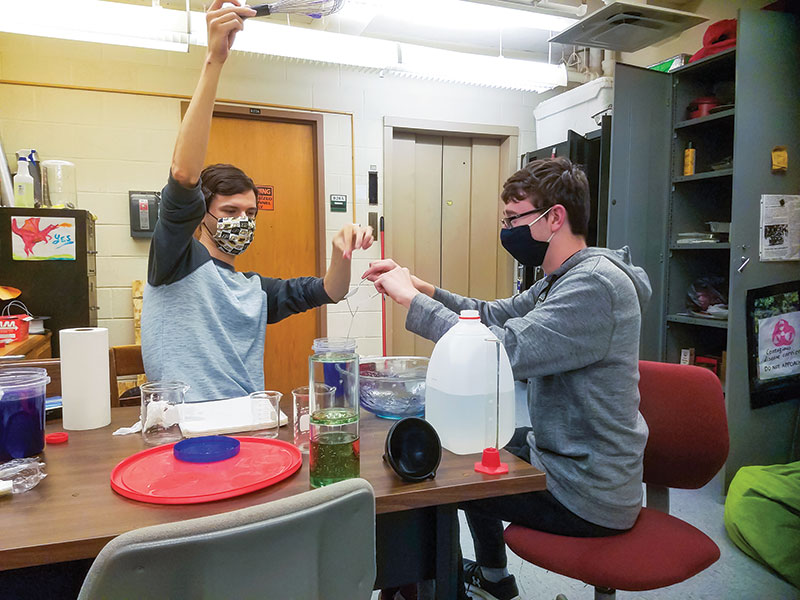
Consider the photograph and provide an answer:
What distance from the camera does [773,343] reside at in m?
2.61

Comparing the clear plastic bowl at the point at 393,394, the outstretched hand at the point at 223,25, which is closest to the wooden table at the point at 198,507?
the clear plastic bowl at the point at 393,394

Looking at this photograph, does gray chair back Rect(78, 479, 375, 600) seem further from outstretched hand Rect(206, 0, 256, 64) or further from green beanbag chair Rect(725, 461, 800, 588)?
green beanbag chair Rect(725, 461, 800, 588)

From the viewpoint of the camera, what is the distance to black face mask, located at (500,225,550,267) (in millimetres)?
1575

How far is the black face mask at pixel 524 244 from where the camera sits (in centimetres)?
158

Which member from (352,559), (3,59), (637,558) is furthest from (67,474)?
A: (3,59)

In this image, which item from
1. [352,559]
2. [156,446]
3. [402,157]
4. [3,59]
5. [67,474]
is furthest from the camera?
[402,157]

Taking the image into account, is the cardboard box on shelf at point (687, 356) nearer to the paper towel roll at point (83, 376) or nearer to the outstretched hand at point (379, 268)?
the outstretched hand at point (379, 268)

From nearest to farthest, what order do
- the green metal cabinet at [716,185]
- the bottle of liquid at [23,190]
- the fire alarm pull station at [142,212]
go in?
the green metal cabinet at [716,185], the bottle of liquid at [23,190], the fire alarm pull station at [142,212]

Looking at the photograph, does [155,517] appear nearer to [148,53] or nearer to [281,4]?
[281,4]

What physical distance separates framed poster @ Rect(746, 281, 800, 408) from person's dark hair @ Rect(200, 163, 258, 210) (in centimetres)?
238

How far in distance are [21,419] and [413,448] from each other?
29.9 inches

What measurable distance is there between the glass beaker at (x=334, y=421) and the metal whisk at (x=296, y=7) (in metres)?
0.96

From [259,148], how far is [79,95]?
45.7 inches

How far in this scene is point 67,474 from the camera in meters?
0.94
